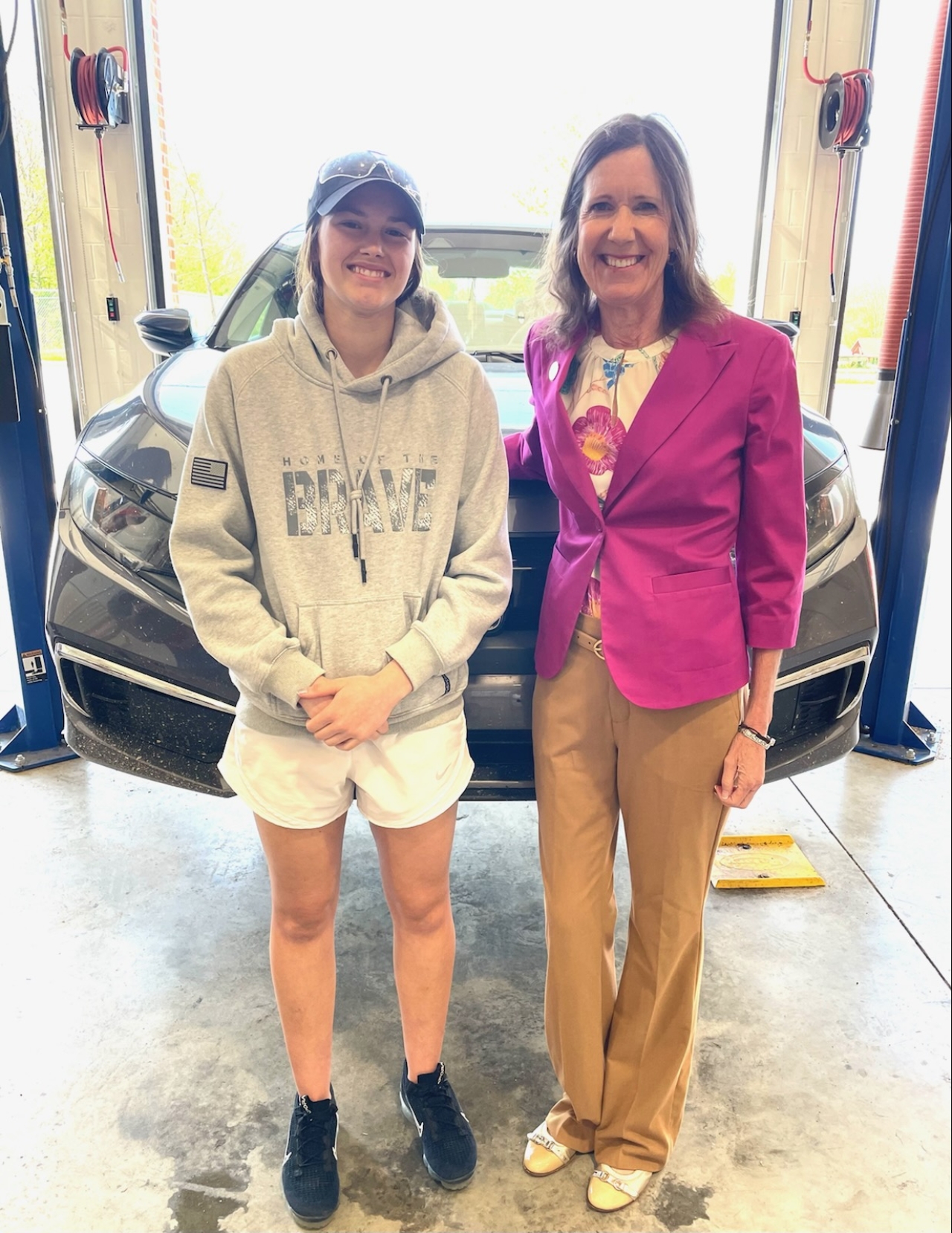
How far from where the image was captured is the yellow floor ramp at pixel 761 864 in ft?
7.41

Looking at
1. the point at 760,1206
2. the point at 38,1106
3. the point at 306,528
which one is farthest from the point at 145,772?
the point at 760,1206

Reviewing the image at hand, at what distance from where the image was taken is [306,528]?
1.24m

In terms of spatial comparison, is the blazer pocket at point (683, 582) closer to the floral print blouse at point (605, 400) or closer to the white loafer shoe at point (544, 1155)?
the floral print blouse at point (605, 400)

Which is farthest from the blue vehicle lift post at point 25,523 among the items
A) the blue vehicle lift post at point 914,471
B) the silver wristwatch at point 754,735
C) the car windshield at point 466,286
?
the blue vehicle lift post at point 914,471

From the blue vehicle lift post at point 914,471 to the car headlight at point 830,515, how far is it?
1142 mm

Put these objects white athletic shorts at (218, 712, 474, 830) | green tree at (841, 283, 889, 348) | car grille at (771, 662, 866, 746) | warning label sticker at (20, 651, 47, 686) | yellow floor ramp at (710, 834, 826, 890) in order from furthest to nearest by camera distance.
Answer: green tree at (841, 283, 889, 348) < warning label sticker at (20, 651, 47, 686) < yellow floor ramp at (710, 834, 826, 890) < car grille at (771, 662, 866, 746) < white athletic shorts at (218, 712, 474, 830)

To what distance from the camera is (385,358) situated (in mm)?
1280

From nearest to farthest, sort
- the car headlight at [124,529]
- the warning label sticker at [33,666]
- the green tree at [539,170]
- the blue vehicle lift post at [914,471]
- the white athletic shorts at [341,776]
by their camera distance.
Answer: the white athletic shorts at [341,776] < the car headlight at [124,529] < the blue vehicle lift post at [914,471] < the warning label sticker at [33,666] < the green tree at [539,170]

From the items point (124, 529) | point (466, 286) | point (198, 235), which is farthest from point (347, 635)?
point (198, 235)

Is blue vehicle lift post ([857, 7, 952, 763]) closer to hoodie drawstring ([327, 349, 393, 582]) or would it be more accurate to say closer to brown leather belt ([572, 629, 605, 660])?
brown leather belt ([572, 629, 605, 660])

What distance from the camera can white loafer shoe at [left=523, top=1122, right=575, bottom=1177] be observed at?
1.46m

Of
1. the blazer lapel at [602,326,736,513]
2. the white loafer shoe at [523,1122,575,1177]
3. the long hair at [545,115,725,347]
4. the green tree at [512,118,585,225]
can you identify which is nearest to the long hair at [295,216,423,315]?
the long hair at [545,115,725,347]

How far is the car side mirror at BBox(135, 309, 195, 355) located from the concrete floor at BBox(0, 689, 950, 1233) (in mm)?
1305

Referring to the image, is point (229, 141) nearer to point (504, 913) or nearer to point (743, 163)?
point (743, 163)
